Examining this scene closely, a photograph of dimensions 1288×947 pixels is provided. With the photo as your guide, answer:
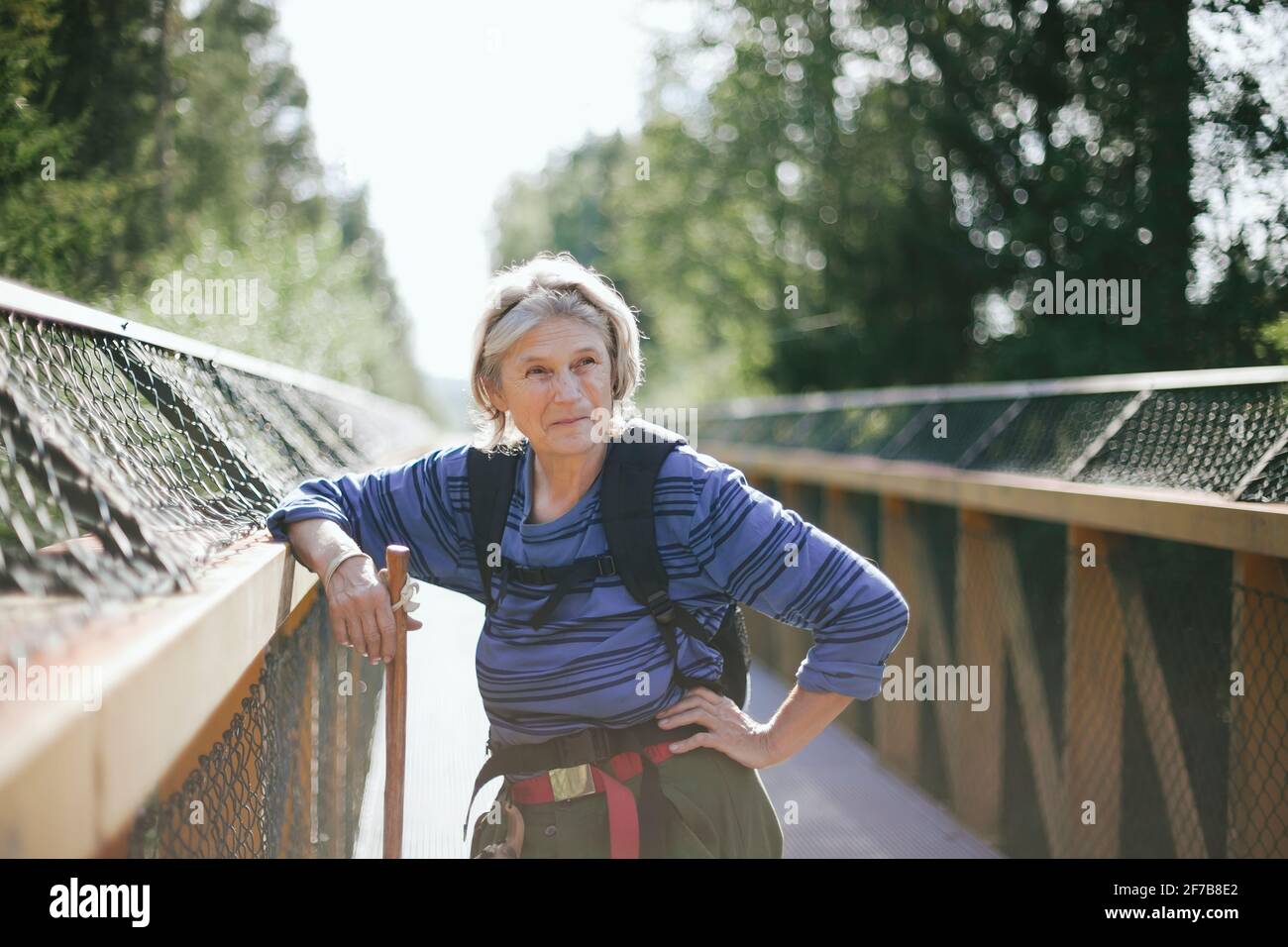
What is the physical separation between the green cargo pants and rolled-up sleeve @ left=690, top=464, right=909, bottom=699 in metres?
0.27

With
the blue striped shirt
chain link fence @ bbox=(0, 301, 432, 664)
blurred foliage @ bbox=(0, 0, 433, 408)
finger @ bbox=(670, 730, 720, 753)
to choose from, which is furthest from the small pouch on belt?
blurred foliage @ bbox=(0, 0, 433, 408)

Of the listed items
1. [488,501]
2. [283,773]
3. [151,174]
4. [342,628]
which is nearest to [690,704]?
[488,501]

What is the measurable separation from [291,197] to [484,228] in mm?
26604

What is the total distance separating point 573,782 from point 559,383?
73 centimetres

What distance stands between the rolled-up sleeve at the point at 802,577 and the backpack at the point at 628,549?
0.09 metres

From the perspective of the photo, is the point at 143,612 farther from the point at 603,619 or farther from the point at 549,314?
the point at 549,314

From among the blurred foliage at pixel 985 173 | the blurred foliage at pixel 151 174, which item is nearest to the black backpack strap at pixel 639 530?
the blurred foliage at pixel 985 173

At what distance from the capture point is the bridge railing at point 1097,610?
337 cm

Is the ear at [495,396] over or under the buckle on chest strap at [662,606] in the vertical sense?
over

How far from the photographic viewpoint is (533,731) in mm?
2186

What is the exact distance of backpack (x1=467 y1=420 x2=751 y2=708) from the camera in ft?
6.88

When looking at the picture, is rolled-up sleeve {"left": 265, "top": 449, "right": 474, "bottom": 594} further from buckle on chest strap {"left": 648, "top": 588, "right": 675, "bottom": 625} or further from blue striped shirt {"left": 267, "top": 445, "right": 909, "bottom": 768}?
buckle on chest strap {"left": 648, "top": 588, "right": 675, "bottom": 625}

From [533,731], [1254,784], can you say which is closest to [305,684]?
[533,731]

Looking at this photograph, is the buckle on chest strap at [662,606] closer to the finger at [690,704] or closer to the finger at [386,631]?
the finger at [690,704]
